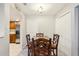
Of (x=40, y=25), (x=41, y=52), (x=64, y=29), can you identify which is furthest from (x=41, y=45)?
(x=64, y=29)

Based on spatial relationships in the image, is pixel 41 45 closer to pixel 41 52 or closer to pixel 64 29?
pixel 41 52

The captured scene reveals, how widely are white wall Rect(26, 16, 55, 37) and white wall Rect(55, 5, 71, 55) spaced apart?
120mm

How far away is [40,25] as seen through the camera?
2270 millimetres

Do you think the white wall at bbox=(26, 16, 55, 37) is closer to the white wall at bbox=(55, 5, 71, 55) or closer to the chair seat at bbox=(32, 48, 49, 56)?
the white wall at bbox=(55, 5, 71, 55)

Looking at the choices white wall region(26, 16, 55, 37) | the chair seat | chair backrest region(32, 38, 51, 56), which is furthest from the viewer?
white wall region(26, 16, 55, 37)

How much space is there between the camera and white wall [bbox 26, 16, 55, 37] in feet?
6.95

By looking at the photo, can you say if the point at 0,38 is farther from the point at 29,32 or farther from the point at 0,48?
the point at 29,32

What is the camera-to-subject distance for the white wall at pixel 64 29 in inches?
84.5

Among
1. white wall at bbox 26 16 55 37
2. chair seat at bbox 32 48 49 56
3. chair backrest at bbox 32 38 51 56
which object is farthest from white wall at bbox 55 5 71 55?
chair seat at bbox 32 48 49 56

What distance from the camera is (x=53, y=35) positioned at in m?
2.09

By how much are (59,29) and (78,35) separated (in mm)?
319

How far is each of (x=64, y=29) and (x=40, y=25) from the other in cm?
45

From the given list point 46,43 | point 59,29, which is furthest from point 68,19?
point 46,43

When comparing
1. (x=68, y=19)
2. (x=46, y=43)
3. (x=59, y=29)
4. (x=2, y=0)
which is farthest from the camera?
(x=68, y=19)
